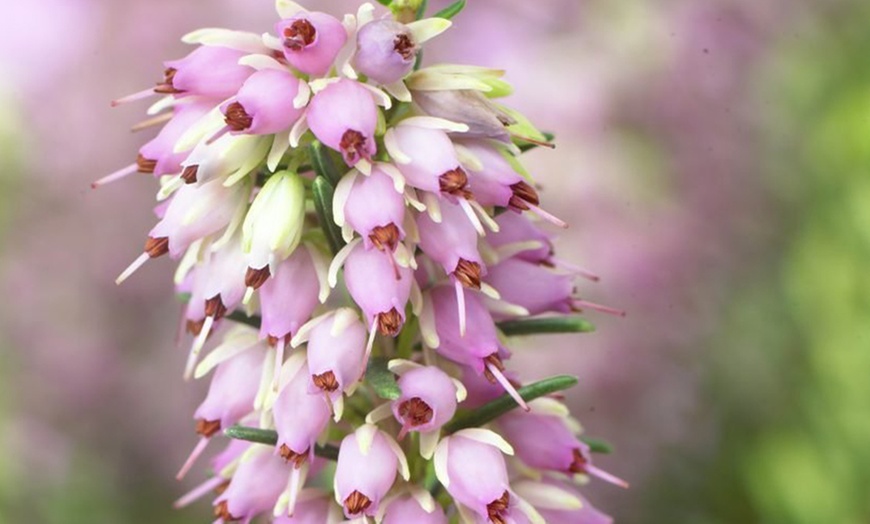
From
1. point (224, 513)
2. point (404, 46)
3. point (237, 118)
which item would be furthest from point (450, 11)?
point (224, 513)

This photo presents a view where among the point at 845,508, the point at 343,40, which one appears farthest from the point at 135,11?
the point at 343,40

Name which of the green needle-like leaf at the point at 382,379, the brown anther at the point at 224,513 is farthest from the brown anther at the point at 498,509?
the brown anther at the point at 224,513

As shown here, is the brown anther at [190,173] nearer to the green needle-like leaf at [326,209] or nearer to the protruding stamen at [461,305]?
the green needle-like leaf at [326,209]

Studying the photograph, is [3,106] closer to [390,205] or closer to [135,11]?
[135,11]

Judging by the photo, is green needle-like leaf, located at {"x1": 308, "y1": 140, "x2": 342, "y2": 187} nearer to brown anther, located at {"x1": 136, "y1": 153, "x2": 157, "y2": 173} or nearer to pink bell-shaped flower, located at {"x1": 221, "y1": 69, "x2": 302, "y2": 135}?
pink bell-shaped flower, located at {"x1": 221, "y1": 69, "x2": 302, "y2": 135}

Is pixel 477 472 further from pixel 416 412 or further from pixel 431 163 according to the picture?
pixel 431 163
